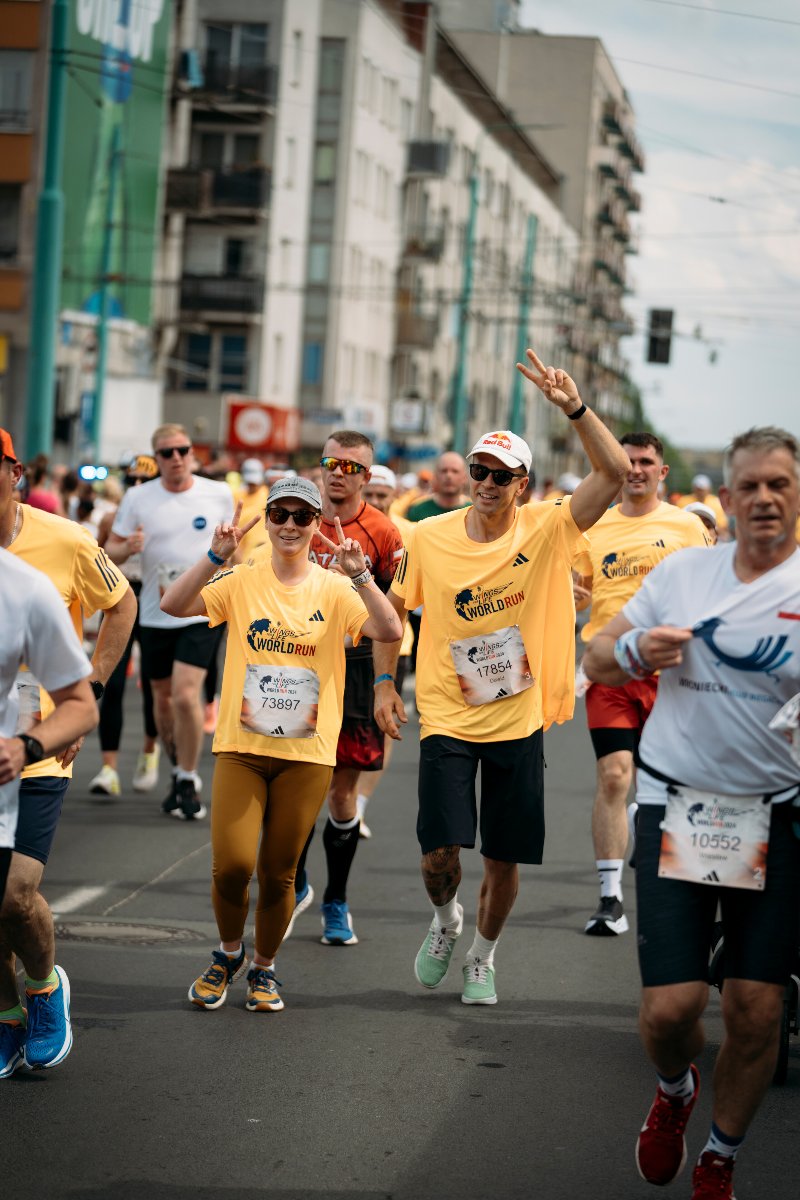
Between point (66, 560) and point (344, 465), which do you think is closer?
point (66, 560)

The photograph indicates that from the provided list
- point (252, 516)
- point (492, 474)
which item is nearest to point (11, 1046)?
point (492, 474)

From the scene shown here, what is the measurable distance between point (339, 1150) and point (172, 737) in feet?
22.1

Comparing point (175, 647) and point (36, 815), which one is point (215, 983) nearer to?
point (36, 815)

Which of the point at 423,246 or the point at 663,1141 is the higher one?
the point at 423,246

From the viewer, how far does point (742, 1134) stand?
192 inches

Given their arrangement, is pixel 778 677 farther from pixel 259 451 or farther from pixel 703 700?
pixel 259 451

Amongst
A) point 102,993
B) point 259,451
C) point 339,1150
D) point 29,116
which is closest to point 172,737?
point 102,993

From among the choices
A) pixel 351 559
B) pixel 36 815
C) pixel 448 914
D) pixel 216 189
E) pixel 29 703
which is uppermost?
pixel 216 189

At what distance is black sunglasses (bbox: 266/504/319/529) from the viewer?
23.6 ft

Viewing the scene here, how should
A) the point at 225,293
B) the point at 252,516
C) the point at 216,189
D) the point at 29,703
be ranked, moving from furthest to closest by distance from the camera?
the point at 225,293, the point at 216,189, the point at 252,516, the point at 29,703

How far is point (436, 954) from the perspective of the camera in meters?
7.38

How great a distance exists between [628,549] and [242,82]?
49.1 m

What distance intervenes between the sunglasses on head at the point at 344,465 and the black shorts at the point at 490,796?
1.69 meters

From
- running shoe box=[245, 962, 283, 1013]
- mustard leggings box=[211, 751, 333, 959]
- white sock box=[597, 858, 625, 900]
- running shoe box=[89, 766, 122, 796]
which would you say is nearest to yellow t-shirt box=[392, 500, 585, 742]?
mustard leggings box=[211, 751, 333, 959]
